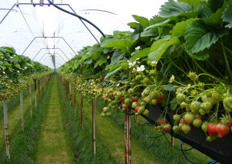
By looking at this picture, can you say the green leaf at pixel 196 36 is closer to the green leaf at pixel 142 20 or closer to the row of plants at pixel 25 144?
the green leaf at pixel 142 20

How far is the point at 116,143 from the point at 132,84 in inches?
242

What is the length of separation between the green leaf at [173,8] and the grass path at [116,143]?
3812 mm

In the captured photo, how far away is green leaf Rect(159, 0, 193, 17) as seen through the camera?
138cm

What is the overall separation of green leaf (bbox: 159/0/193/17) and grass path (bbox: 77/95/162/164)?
150 inches

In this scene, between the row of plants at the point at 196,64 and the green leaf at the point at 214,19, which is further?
the green leaf at the point at 214,19

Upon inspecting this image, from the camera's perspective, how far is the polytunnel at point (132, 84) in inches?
44.9

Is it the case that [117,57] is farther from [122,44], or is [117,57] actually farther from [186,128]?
[186,128]

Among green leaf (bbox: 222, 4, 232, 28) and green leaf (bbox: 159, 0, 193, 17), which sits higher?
green leaf (bbox: 159, 0, 193, 17)

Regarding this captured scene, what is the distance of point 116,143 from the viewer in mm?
7590

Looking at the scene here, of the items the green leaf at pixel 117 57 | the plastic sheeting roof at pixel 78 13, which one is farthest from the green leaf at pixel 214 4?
the plastic sheeting roof at pixel 78 13

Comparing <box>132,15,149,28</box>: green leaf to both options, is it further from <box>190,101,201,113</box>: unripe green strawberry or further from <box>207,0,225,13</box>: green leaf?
<box>190,101,201,113</box>: unripe green strawberry

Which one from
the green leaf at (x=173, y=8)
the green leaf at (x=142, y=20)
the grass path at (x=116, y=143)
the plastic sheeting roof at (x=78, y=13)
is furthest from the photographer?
the plastic sheeting roof at (x=78, y=13)

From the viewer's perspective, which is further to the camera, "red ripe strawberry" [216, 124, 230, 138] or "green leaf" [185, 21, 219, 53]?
"green leaf" [185, 21, 219, 53]

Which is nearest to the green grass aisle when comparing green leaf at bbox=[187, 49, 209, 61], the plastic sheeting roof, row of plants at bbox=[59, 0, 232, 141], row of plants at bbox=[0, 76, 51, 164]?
row of plants at bbox=[0, 76, 51, 164]
